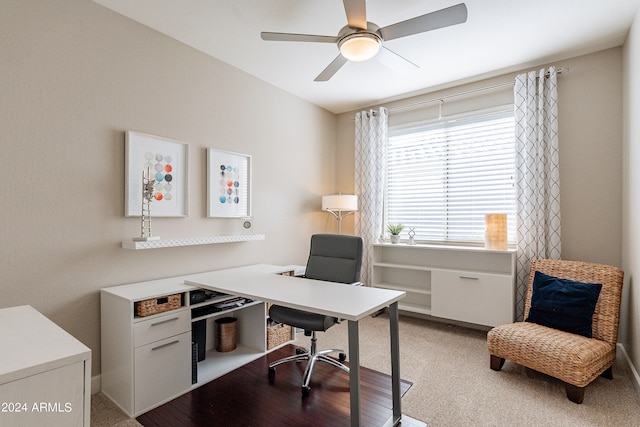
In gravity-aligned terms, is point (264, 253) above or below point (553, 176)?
below

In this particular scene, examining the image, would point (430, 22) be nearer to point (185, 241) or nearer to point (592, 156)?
point (592, 156)

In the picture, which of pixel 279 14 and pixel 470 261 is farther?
pixel 470 261

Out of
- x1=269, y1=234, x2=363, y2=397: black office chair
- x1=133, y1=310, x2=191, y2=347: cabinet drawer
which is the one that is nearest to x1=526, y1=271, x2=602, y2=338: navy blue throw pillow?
x1=269, y1=234, x2=363, y2=397: black office chair

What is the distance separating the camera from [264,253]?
362cm

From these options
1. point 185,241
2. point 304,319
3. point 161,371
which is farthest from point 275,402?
point 185,241

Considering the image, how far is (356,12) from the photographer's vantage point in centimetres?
188

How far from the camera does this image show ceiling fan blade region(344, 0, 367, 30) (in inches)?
70.6

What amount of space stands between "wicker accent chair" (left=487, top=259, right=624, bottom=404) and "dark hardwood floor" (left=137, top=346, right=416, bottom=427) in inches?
34.0

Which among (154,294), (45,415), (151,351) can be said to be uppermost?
(154,294)

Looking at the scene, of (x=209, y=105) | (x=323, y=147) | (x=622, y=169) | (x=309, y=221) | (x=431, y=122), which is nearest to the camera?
(x=622, y=169)

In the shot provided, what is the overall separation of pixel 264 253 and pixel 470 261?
2.32m

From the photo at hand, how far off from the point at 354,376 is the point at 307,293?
0.59 metres

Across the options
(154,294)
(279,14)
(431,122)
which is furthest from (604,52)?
(154,294)

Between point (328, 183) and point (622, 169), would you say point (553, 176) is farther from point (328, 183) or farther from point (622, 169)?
point (328, 183)
